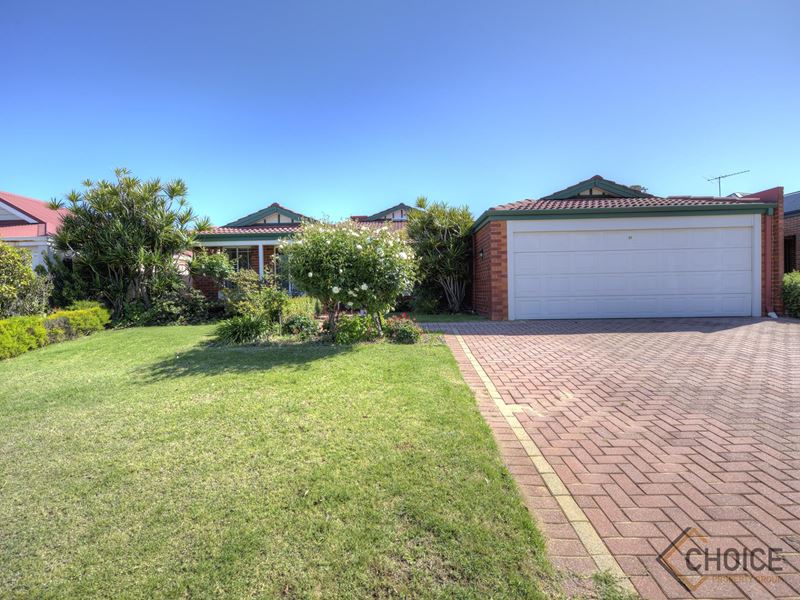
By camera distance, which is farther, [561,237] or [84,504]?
[561,237]

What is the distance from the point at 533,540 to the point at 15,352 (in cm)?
1016

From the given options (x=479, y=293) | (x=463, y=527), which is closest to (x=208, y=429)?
(x=463, y=527)

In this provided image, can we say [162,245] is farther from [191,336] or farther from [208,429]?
[208,429]

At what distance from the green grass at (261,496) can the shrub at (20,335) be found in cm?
348

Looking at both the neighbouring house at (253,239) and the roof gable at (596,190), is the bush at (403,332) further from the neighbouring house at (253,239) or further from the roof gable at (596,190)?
the roof gable at (596,190)

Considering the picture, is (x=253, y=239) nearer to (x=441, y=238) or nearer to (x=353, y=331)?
(x=441, y=238)

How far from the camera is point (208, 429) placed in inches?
146

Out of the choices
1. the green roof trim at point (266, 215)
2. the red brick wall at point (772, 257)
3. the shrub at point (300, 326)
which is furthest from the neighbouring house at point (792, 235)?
the green roof trim at point (266, 215)

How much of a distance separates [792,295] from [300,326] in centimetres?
1397

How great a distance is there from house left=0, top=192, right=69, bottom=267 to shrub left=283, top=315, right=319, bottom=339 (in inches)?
369

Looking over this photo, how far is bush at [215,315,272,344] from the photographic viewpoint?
806 cm

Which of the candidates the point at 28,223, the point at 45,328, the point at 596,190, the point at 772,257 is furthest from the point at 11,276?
the point at 772,257

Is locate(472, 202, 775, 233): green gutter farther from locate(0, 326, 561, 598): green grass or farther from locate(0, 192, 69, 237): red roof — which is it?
locate(0, 192, 69, 237): red roof

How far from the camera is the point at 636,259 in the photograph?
11219 mm
